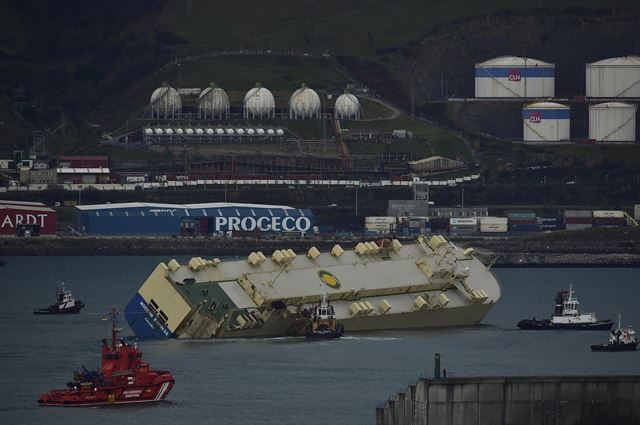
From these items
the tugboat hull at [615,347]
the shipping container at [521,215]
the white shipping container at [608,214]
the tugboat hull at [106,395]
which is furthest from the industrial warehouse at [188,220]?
the tugboat hull at [106,395]

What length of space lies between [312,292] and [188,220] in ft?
281

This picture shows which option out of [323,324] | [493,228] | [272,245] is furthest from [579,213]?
[323,324]

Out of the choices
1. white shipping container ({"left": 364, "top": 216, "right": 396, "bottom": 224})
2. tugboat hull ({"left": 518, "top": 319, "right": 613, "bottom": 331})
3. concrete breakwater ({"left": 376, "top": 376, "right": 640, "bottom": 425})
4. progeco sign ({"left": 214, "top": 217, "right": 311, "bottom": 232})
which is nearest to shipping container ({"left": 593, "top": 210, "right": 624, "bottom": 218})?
white shipping container ({"left": 364, "top": 216, "right": 396, "bottom": 224})

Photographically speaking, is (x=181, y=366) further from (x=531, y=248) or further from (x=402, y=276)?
→ (x=531, y=248)

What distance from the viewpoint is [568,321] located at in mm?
111375

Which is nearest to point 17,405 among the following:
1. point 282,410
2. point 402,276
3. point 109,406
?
point 109,406

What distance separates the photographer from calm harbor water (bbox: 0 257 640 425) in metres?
82.9

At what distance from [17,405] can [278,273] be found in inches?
962

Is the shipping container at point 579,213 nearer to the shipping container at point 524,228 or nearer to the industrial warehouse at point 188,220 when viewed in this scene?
the shipping container at point 524,228

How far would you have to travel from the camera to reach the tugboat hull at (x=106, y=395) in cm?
8344

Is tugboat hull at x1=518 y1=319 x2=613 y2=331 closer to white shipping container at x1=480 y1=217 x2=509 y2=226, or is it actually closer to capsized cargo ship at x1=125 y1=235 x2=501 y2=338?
capsized cargo ship at x1=125 y1=235 x2=501 y2=338

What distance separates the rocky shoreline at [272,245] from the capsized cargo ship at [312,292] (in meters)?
65.3

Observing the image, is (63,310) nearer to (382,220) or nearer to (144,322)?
(144,322)

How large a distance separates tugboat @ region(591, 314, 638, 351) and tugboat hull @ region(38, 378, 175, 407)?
973 inches
